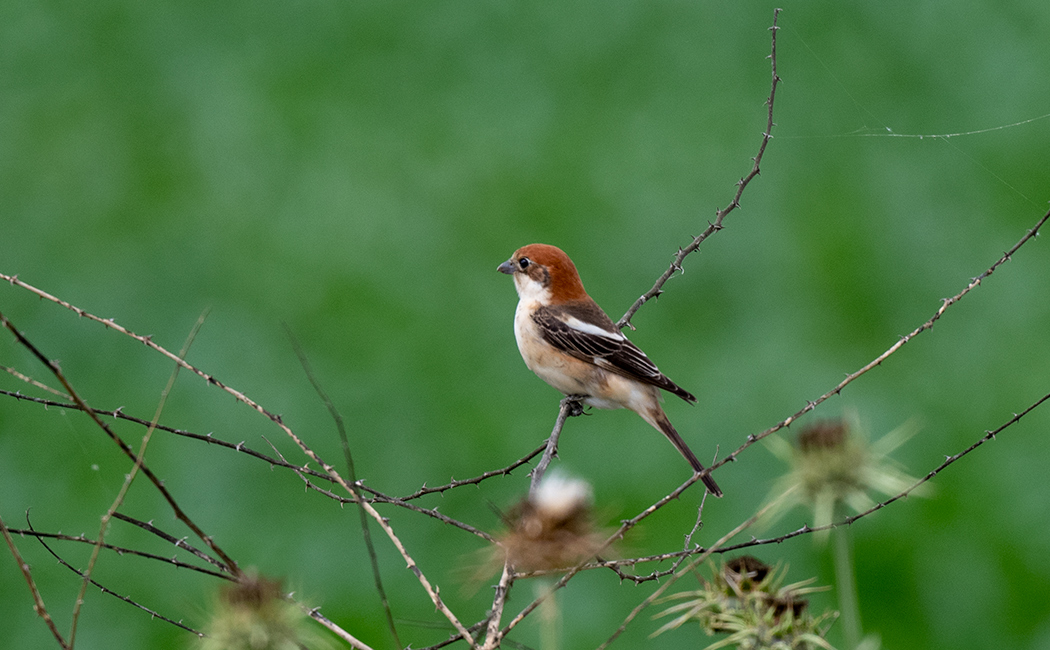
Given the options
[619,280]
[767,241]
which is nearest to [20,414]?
[619,280]

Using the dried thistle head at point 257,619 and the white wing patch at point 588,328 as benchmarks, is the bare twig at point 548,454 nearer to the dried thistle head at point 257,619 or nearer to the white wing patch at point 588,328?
the white wing patch at point 588,328

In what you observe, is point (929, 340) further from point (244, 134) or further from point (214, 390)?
point (244, 134)

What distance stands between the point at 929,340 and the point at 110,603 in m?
5.05

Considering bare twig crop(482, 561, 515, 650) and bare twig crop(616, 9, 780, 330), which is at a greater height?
bare twig crop(616, 9, 780, 330)

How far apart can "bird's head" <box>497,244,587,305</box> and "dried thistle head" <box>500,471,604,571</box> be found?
2.56 m

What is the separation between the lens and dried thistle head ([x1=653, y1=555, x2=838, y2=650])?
1.89 m

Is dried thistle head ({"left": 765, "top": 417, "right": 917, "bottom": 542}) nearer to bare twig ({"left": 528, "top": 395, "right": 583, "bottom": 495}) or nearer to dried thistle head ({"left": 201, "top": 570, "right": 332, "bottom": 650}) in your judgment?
bare twig ({"left": 528, "top": 395, "right": 583, "bottom": 495})

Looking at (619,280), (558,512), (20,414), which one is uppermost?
(619,280)

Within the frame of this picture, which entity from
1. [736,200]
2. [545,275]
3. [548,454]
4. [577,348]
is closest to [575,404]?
[577,348]

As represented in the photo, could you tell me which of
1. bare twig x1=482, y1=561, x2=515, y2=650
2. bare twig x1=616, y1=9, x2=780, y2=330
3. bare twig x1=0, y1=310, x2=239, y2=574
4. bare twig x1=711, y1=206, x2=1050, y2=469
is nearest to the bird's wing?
bare twig x1=616, y1=9, x2=780, y2=330

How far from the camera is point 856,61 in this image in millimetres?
8805

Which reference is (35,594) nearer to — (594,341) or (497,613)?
(497,613)

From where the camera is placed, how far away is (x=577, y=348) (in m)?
4.80

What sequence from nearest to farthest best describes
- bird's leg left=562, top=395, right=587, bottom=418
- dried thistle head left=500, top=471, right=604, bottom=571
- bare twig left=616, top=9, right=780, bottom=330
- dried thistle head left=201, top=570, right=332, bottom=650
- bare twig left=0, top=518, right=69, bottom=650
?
bare twig left=0, top=518, right=69, bottom=650, dried thistle head left=201, top=570, right=332, bottom=650, dried thistle head left=500, top=471, right=604, bottom=571, bare twig left=616, top=9, right=780, bottom=330, bird's leg left=562, top=395, right=587, bottom=418
